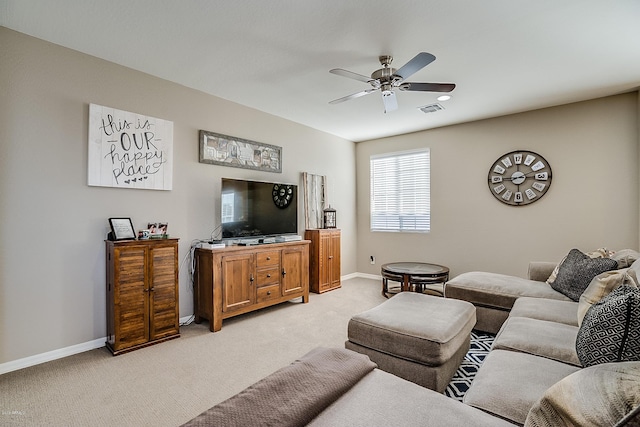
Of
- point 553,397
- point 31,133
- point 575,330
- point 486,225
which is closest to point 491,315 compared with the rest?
point 575,330

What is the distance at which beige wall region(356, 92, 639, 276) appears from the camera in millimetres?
3643

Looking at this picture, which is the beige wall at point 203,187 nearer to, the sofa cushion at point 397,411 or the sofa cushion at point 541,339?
the sofa cushion at point 541,339

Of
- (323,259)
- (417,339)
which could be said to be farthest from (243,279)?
(417,339)

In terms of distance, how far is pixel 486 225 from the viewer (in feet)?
14.9

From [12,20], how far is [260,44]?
184 centimetres

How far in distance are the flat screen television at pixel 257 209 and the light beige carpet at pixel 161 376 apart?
1.11m

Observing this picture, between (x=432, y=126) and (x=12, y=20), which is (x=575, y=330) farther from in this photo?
(x=12, y=20)

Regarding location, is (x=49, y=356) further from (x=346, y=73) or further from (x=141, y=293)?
(x=346, y=73)

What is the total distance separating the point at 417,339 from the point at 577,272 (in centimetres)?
189

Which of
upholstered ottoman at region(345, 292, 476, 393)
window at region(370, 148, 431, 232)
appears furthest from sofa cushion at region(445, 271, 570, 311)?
window at region(370, 148, 431, 232)

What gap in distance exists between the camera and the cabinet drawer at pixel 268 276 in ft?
12.1

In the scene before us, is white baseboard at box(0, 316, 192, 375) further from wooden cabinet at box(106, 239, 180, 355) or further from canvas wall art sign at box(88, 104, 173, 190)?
canvas wall art sign at box(88, 104, 173, 190)

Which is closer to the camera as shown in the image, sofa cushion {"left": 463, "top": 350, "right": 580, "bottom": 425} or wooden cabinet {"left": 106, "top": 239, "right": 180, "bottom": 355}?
sofa cushion {"left": 463, "top": 350, "right": 580, "bottom": 425}

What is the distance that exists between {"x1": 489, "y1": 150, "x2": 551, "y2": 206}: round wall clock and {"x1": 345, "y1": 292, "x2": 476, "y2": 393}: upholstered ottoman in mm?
2594
